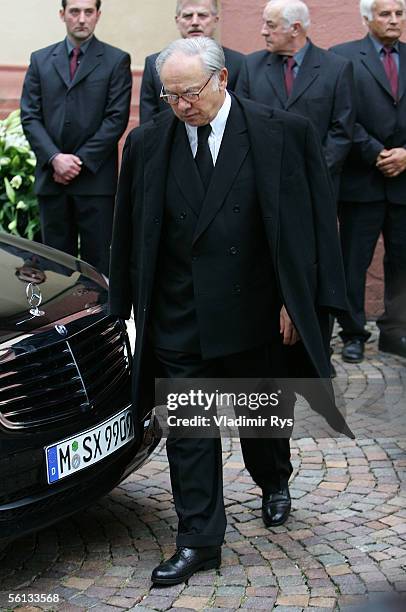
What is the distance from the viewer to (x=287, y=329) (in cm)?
434

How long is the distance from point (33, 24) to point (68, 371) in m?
4.96

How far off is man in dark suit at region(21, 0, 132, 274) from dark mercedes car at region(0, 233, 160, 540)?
2.49 meters

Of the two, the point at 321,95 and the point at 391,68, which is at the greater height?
the point at 391,68

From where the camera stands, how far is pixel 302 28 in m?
6.96

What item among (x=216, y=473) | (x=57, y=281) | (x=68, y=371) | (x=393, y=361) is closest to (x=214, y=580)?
(x=216, y=473)

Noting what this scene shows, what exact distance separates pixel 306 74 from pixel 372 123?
0.62 m

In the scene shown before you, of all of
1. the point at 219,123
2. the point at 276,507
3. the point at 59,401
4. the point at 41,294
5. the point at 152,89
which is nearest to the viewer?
the point at 59,401

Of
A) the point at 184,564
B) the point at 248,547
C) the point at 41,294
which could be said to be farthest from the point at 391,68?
the point at 184,564

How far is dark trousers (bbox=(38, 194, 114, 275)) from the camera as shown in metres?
7.34

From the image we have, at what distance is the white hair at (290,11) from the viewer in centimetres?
687

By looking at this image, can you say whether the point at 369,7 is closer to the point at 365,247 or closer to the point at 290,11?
the point at 290,11

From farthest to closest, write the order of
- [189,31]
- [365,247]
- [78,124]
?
[365,247]
[78,124]
[189,31]

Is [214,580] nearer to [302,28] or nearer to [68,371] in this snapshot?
[68,371]

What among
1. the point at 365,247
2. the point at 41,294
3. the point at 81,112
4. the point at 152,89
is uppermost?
the point at 152,89
